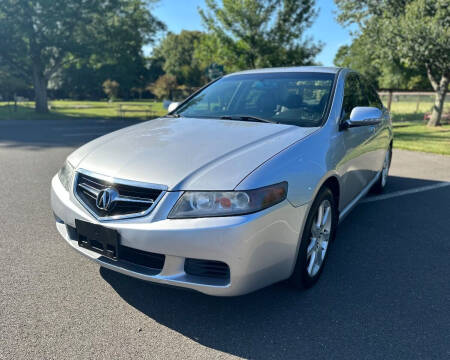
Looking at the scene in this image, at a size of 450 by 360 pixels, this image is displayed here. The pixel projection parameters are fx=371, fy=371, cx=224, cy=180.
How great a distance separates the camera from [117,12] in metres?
22.0

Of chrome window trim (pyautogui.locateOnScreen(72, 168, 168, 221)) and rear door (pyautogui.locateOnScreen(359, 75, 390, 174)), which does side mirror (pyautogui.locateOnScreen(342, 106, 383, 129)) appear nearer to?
rear door (pyautogui.locateOnScreen(359, 75, 390, 174))

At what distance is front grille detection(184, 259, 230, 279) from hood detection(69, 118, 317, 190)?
0.43 m

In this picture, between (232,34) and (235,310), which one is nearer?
(235,310)

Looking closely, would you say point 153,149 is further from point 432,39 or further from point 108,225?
point 432,39

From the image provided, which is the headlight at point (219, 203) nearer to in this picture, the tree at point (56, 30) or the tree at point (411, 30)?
the tree at point (411, 30)

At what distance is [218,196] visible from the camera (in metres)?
2.16

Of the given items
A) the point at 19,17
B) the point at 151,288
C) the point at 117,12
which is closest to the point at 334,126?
the point at 151,288

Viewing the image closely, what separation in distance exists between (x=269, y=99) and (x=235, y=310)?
201cm

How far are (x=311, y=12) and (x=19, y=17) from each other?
45.6 feet

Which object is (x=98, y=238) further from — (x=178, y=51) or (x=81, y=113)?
(x=178, y=51)

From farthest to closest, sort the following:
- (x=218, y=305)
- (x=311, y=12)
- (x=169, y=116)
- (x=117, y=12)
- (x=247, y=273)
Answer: (x=117, y=12)
(x=311, y=12)
(x=169, y=116)
(x=218, y=305)
(x=247, y=273)

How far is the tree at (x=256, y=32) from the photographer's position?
1523 centimetres

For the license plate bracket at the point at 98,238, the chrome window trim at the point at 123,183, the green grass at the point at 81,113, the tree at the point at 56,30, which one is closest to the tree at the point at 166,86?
the green grass at the point at 81,113

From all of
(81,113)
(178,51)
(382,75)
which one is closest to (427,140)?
(81,113)
